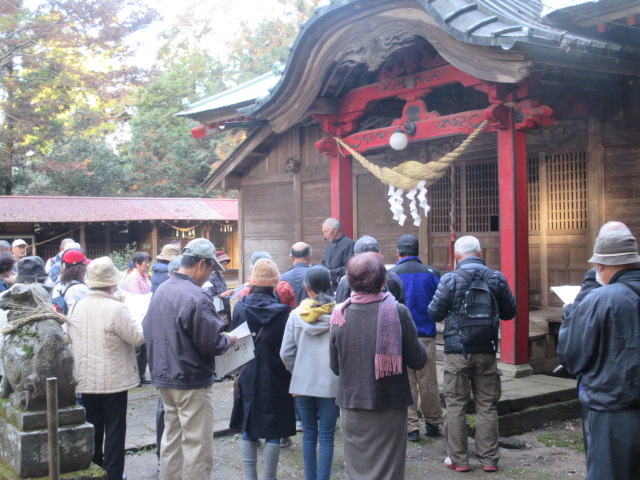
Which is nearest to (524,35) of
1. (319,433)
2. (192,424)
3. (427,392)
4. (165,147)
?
(427,392)

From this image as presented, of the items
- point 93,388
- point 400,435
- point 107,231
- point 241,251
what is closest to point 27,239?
point 107,231

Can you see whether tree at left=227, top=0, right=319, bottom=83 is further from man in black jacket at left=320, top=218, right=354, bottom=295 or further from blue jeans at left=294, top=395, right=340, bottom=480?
blue jeans at left=294, top=395, right=340, bottom=480

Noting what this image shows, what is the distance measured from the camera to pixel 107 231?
23500 mm

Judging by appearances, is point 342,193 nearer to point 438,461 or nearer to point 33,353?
point 438,461

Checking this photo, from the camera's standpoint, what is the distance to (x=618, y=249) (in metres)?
3.50

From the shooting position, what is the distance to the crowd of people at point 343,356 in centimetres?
342

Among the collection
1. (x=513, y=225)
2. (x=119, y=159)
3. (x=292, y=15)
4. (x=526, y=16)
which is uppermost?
(x=292, y=15)

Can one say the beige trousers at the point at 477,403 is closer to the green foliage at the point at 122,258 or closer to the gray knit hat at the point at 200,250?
the gray knit hat at the point at 200,250

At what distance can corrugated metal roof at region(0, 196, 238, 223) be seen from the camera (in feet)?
66.7

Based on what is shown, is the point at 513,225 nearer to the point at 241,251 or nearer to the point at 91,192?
the point at 241,251

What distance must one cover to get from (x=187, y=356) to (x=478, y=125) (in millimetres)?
4659

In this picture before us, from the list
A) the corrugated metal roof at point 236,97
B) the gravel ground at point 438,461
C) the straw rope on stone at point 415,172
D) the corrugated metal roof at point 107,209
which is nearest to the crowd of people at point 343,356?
the gravel ground at point 438,461

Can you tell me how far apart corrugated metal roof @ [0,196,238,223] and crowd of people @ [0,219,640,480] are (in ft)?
50.0

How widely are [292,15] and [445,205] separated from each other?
25.7m
